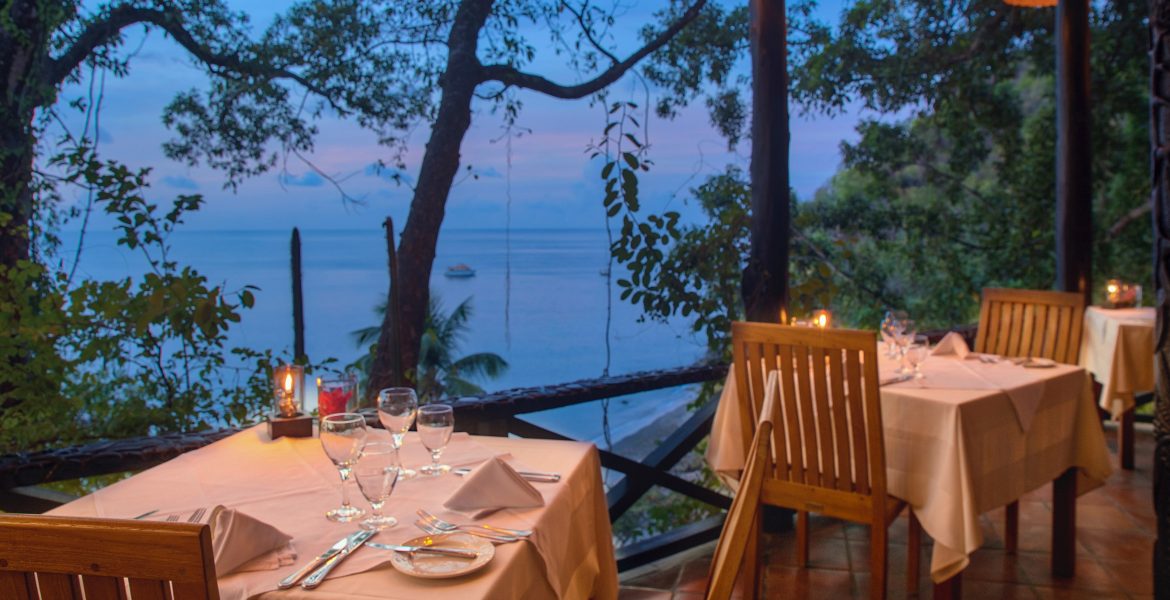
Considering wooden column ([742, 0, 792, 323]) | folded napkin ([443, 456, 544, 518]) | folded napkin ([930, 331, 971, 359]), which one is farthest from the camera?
wooden column ([742, 0, 792, 323])

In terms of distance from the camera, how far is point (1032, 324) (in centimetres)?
367

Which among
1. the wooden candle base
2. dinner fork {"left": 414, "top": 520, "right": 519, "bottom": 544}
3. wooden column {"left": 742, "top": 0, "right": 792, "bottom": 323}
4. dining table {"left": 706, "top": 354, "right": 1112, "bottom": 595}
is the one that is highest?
wooden column {"left": 742, "top": 0, "right": 792, "bottom": 323}

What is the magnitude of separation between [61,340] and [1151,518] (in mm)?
4680

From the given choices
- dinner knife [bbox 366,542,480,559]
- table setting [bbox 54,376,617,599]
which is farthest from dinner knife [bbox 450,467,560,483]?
dinner knife [bbox 366,542,480,559]

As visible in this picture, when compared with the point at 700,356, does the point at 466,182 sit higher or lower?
higher

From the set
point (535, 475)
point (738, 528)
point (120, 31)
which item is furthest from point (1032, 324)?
point (120, 31)

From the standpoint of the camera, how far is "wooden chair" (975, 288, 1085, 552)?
3.51 metres

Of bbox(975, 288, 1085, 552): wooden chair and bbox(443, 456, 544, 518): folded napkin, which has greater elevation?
bbox(975, 288, 1085, 552): wooden chair

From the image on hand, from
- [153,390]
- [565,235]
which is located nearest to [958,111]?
[565,235]

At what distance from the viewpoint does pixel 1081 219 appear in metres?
4.68

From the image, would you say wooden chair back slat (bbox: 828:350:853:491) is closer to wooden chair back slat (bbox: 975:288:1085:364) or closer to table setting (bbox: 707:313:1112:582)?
table setting (bbox: 707:313:1112:582)

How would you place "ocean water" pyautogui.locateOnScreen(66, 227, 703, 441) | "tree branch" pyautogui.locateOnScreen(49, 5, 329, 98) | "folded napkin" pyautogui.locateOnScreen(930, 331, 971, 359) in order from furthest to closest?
"ocean water" pyautogui.locateOnScreen(66, 227, 703, 441) < "tree branch" pyautogui.locateOnScreen(49, 5, 329, 98) < "folded napkin" pyautogui.locateOnScreen(930, 331, 971, 359)

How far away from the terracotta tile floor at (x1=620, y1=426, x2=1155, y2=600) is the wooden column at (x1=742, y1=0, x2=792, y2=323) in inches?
37.5

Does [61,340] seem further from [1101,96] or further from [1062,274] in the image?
[1101,96]
